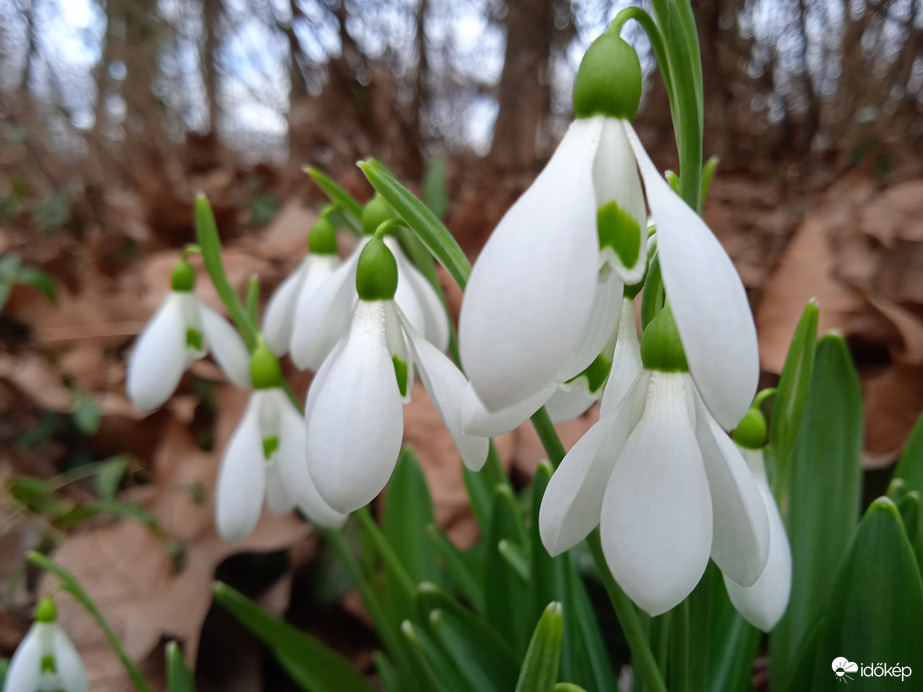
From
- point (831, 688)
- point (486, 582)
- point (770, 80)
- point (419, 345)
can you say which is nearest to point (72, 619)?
point (486, 582)

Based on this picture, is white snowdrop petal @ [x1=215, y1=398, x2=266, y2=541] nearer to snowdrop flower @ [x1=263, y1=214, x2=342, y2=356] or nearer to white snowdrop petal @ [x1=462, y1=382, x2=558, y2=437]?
snowdrop flower @ [x1=263, y1=214, x2=342, y2=356]

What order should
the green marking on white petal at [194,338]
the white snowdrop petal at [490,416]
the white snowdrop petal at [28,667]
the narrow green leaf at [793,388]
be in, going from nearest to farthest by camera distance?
the white snowdrop petal at [490,416] → the narrow green leaf at [793,388] → the white snowdrop petal at [28,667] → the green marking on white petal at [194,338]

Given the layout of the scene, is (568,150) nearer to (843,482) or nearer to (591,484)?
(591,484)

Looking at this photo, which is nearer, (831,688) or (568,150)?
(568,150)

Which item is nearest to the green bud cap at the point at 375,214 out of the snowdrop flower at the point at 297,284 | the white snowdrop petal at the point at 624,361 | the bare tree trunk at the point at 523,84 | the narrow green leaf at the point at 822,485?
the snowdrop flower at the point at 297,284

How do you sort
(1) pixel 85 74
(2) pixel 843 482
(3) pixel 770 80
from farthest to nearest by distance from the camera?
1. (1) pixel 85 74
2. (3) pixel 770 80
3. (2) pixel 843 482

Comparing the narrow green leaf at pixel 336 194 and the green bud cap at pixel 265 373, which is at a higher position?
the narrow green leaf at pixel 336 194

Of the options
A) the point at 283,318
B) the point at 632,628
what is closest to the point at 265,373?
the point at 283,318

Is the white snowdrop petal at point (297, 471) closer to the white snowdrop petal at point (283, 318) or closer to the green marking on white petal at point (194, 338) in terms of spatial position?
the white snowdrop petal at point (283, 318)
